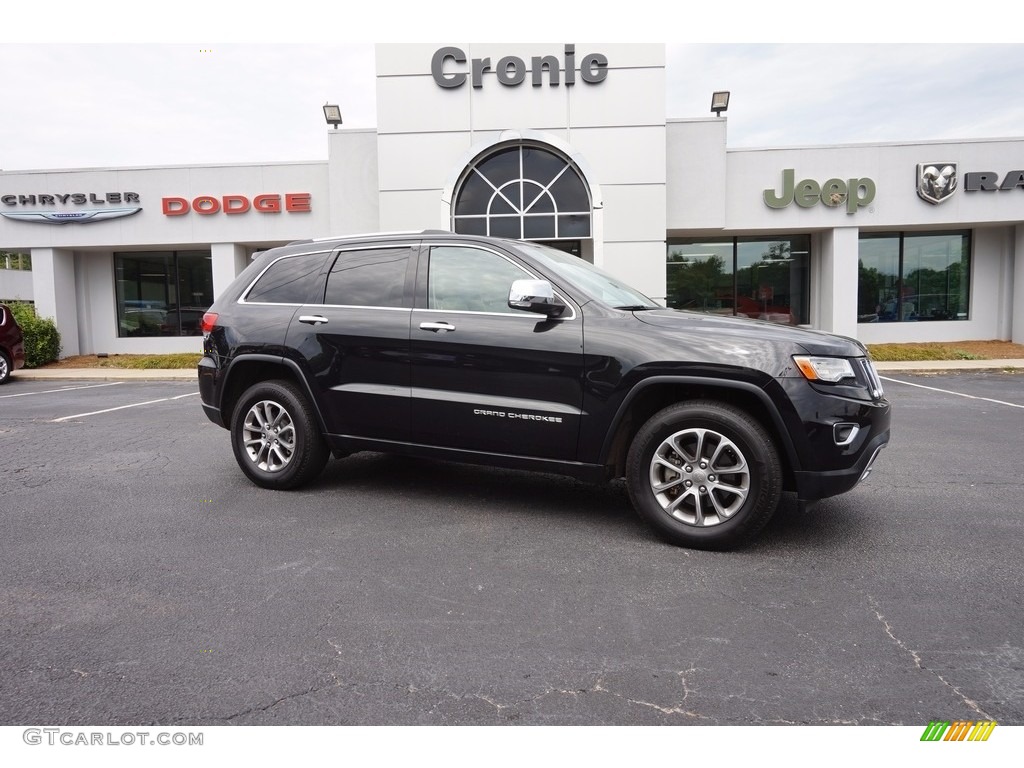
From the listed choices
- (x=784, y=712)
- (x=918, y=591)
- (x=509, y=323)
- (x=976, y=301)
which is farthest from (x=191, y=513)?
(x=976, y=301)

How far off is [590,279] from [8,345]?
15.5m

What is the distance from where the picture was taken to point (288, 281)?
5508 millimetres

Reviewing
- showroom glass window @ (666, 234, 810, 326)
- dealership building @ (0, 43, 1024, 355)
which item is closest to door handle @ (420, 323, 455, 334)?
dealership building @ (0, 43, 1024, 355)

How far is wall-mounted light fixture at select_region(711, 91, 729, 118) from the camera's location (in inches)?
685

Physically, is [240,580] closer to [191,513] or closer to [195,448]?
[191,513]

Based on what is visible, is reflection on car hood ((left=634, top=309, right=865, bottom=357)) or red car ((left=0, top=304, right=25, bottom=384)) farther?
red car ((left=0, top=304, right=25, bottom=384))

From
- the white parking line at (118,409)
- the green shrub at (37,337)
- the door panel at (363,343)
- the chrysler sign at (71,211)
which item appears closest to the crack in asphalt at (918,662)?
the door panel at (363,343)

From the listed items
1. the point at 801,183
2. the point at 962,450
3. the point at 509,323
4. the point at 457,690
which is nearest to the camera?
the point at 457,690

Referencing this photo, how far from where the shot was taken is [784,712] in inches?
97.3

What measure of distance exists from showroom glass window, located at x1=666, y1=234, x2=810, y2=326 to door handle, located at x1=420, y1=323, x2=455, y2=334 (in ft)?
51.6

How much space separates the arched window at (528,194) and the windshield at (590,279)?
1130 cm

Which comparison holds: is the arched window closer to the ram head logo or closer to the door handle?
the ram head logo

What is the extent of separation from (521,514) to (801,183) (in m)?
16.0
